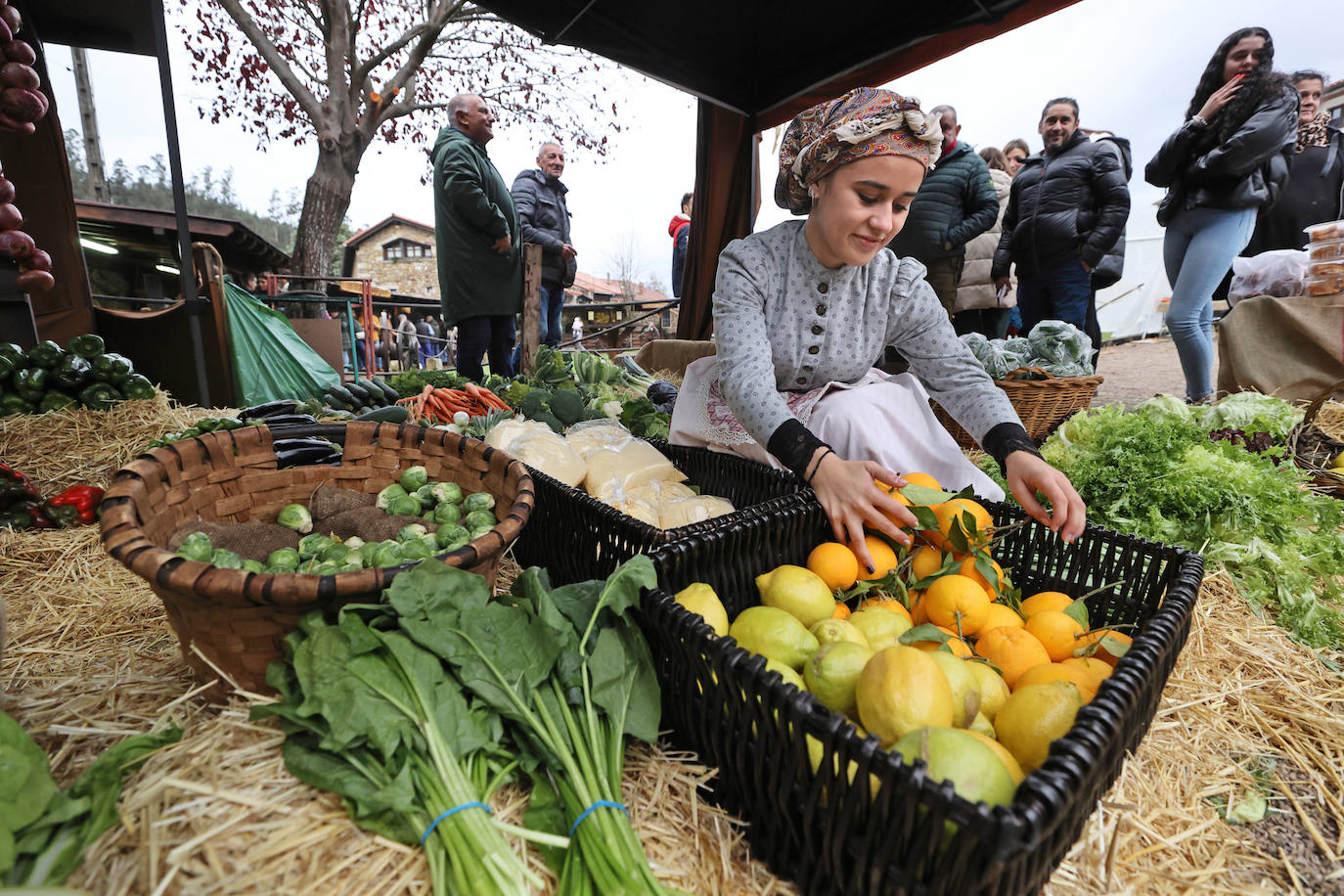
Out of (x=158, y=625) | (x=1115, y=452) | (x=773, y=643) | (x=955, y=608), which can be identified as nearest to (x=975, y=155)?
(x=1115, y=452)

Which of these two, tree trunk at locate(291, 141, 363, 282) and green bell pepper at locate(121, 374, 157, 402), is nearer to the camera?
green bell pepper at locate(121, 374, 157, 402)

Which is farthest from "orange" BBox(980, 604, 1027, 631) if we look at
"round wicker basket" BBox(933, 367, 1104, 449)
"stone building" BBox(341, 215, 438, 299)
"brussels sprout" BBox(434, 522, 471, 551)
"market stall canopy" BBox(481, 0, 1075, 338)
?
"stone building" BBox(341, 215, 438, 299)

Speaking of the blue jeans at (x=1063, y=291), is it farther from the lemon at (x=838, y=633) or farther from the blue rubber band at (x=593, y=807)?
the blue rubber band at (x=593, y=807)

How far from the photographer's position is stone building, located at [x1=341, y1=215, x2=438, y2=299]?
1464 inches

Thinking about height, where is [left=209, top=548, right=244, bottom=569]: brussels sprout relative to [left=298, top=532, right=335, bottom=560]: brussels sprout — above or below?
above

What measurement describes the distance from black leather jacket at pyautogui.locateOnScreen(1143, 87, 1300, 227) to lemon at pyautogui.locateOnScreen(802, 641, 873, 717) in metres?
4.62

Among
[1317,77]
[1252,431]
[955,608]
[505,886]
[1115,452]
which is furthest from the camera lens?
[1317,77]

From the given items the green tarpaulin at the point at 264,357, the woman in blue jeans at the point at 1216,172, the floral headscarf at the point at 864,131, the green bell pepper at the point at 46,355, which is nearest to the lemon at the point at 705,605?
the floral headscarf at the point at 864,131

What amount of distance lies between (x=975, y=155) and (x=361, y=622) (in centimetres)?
524

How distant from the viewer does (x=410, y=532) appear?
1.43 metres

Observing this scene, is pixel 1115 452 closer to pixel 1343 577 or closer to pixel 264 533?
pixel 1343 577

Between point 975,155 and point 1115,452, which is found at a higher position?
point 975,155

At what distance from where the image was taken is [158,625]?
1522 mm

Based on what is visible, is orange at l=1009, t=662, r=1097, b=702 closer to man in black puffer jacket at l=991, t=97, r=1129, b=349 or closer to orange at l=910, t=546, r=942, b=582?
orange at l=910, t=546, r=942, b=582
